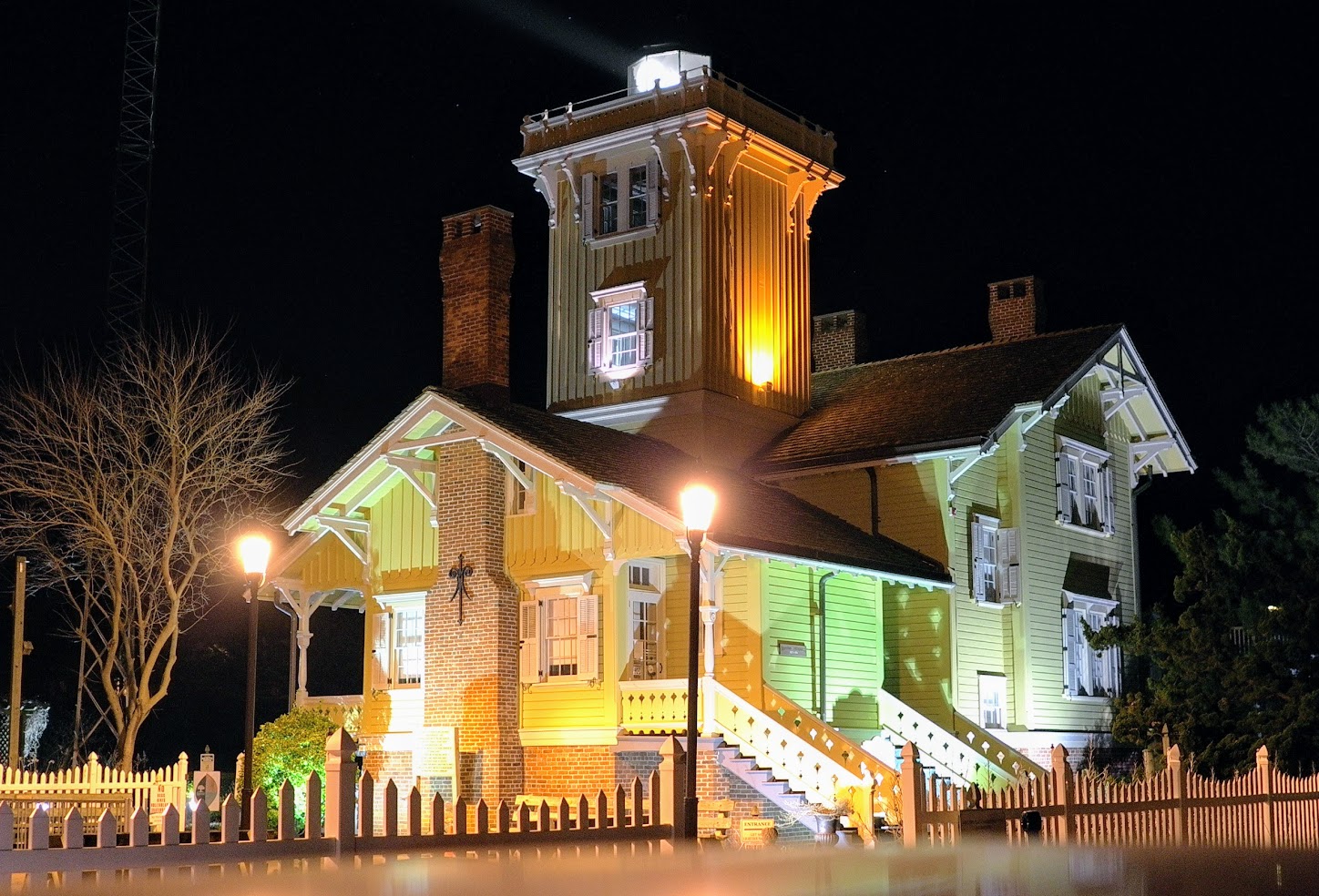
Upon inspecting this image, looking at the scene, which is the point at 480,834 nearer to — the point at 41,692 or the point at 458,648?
the point at 458,648

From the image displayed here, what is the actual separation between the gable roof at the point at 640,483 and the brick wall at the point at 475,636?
84 cm

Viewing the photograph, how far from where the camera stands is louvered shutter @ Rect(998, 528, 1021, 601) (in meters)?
30.8

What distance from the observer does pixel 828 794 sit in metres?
23.0

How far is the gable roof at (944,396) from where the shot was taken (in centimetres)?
2970

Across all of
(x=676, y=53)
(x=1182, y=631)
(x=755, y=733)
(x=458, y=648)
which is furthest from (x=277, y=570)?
(x=1182, y=631)

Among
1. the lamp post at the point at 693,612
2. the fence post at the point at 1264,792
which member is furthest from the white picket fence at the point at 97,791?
the fence post at the point at 1264,792

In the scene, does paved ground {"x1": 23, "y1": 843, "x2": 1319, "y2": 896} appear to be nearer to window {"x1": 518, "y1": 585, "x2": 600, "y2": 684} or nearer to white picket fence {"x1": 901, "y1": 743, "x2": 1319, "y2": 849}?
white picket fence {"x1": 901, "y1": 743, "x2": 1319, "y2": 849}

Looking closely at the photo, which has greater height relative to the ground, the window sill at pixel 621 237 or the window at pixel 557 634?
the window sill at pixel 621 237

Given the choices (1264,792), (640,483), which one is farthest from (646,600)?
(1264,792)

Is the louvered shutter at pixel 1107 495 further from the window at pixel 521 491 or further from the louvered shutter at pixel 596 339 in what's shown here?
the window at pixel 521 491

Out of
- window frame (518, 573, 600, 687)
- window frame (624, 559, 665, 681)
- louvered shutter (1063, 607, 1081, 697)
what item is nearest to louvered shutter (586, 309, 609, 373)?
window frame (624, 559, 665, 681)

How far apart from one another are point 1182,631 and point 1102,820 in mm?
9768

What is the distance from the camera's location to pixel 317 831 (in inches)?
583

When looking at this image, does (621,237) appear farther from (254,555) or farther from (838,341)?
(254,555)
